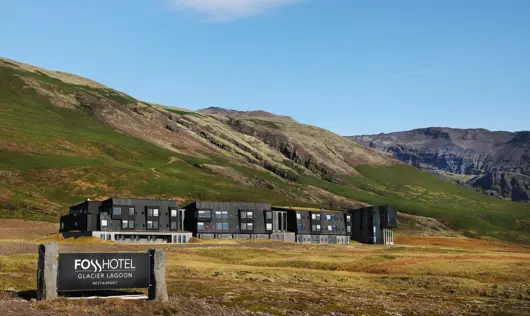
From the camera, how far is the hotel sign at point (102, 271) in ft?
132

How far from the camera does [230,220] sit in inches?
6713

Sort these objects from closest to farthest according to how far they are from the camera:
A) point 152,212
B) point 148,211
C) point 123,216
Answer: point 123,216 < point 148,211 < point 152,212

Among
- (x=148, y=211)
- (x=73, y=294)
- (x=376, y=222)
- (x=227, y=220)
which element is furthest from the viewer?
(x=376, y=222)

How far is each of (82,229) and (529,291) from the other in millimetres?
116089

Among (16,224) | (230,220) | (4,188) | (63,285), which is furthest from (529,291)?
(4,188)

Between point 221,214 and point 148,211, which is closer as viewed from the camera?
point 148,211

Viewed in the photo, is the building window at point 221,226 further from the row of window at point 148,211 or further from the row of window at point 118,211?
the row of window at point 118,211

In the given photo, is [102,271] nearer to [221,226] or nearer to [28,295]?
[28,295]

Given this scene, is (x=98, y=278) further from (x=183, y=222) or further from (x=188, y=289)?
(x=183, y=222)

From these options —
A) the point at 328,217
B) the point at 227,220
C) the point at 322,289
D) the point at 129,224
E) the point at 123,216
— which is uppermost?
the point at 123,216

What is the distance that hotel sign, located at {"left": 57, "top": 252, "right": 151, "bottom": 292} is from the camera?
4028 cm

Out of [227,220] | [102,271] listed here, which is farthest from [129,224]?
[102,271]

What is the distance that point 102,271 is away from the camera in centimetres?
4153

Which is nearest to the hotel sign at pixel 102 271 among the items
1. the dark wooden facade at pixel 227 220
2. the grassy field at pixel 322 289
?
the grassy field at pixel 322 289
